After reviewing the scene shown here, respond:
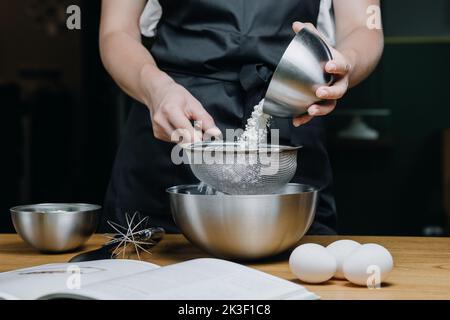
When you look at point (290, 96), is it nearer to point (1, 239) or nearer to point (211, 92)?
point (211, 92)

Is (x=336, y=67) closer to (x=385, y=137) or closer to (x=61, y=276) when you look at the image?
(x=61, y=276)

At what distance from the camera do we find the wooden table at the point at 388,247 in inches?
39.1

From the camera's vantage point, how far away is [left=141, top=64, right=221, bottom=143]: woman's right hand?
1.23 m

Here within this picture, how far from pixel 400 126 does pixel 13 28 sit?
149 inches

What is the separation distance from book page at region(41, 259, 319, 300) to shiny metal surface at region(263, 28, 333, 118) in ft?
1.07

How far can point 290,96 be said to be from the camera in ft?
3.89

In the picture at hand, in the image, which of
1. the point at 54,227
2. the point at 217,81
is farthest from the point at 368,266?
the point at 217,81

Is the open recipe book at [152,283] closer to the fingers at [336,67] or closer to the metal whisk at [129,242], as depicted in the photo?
the metal whisk at [129,242]

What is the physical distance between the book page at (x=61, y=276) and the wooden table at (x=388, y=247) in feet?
0.45

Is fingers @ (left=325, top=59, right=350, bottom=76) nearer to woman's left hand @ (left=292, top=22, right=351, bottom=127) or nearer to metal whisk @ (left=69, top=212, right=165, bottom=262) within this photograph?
woman's left hand @ (left=292, top=22, right=351, bottom=127)

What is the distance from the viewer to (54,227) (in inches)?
48.7

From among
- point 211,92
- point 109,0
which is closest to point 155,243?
point 211,92

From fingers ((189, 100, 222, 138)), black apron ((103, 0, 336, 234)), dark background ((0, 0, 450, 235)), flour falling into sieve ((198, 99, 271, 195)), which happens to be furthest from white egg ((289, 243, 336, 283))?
dark background ((0, 0, 450, 235))

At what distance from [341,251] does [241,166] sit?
21 centimetres
